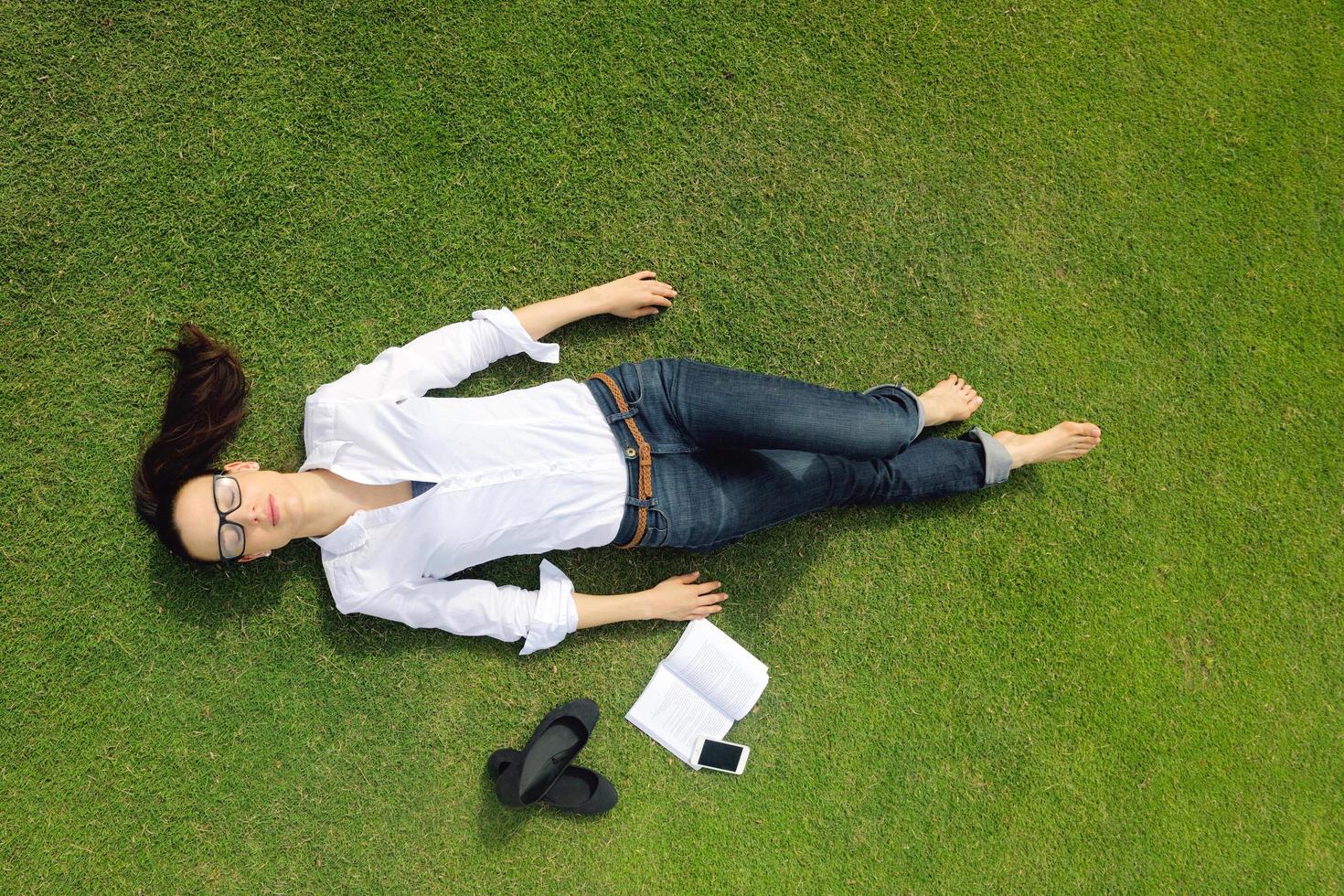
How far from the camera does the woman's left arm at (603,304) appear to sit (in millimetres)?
3342

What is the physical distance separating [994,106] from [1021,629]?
259 centimetres

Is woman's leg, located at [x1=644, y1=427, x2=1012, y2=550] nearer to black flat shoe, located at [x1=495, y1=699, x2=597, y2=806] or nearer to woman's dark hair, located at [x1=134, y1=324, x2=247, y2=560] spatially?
black flat shoe, located at [x1=495, y1=699, x2=597, y2=806]

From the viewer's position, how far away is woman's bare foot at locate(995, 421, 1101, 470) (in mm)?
3480

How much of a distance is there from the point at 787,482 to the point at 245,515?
7.11 ft

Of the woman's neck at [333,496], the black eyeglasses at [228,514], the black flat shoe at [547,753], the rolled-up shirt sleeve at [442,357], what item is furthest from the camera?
the black flat shoe at [547,753]

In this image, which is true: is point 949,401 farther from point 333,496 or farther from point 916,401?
point 333,496

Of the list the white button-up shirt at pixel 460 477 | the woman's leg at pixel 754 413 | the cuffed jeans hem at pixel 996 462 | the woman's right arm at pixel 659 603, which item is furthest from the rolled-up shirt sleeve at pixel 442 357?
the cuffed jeans hem at pixel 996 462

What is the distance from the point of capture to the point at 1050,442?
348 cm

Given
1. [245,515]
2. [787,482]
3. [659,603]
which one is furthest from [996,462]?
[245,515]

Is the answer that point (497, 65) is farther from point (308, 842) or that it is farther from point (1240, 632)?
point (1240, 632)

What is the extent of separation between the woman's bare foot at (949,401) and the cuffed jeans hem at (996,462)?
0.17 meters

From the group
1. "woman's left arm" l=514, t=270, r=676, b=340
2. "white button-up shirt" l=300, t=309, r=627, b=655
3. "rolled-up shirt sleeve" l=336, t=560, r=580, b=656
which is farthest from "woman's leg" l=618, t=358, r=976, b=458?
"rolled-up shirt sleeve" l=336, t=560, r=580, b=656

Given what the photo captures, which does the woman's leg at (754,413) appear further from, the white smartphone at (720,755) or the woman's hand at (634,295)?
the white smartphone at (720,755)

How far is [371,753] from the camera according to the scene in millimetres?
3469
